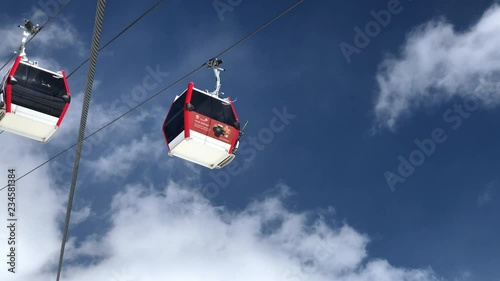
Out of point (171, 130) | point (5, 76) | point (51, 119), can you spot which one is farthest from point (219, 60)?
point (5, 76)

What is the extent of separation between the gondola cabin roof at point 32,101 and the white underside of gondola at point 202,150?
3.68 meters

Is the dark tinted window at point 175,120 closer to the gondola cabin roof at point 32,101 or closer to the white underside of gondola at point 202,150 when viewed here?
the white underside of gondola at point 202,150

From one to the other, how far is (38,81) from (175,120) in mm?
4325

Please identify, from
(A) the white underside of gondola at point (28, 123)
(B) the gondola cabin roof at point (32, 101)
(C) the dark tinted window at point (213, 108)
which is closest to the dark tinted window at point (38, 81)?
(B) the gondola cabin roof at point (32, 101)

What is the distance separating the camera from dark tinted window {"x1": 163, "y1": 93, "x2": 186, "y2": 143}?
17406 mm

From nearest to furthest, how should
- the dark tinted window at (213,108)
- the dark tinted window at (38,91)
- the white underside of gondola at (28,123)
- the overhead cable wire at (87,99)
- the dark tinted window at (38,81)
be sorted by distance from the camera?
1. the overhead cable wire at (87,99)
2. the white underside of gondola at (28,123)
3. the dark tinted window at (38,91)
4. the dark tinted window at (38,81)
5. the dark tinted window at (213,108)

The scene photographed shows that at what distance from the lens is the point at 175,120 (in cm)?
1780

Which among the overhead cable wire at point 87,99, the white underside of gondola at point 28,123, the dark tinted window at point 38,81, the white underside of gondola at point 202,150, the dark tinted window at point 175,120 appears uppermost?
the dark tinted window at point 38,81

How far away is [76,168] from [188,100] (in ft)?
20.8

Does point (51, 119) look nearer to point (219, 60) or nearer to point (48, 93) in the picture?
point (48, 93)

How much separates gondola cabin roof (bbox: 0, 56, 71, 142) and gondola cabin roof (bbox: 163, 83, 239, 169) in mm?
3348

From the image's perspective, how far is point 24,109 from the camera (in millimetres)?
16984

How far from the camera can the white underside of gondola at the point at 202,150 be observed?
55.5ft

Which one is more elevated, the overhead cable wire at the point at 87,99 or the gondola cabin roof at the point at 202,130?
the gondola cabin roof at the point at 202,130
